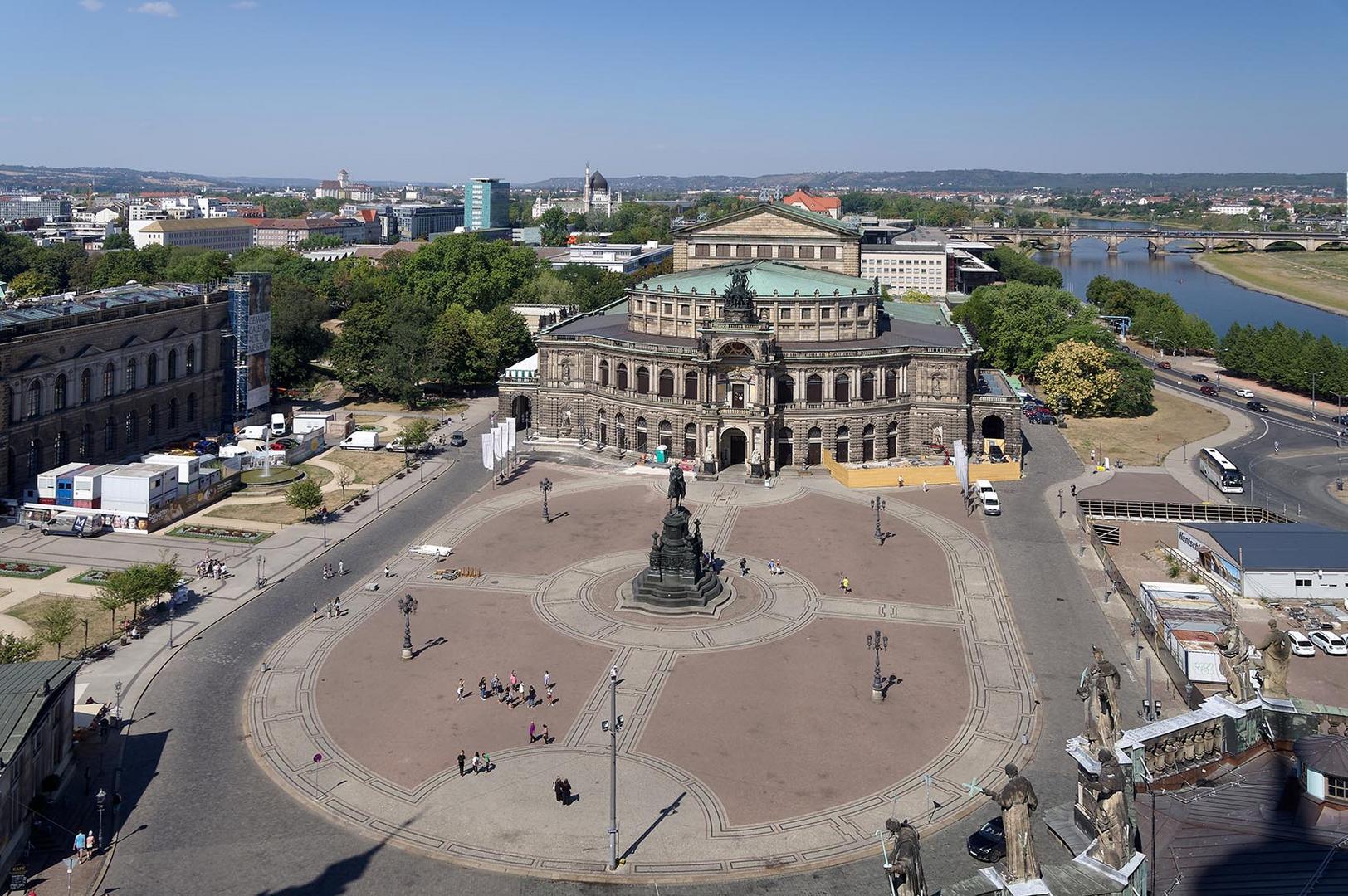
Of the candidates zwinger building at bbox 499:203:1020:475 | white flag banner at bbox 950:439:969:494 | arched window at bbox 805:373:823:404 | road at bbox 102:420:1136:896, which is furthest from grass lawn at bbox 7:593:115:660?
white flag banner at bbox 950:439:969:494

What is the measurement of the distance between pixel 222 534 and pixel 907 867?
6292 cm

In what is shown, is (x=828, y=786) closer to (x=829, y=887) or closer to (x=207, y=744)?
(x=829, y=887)

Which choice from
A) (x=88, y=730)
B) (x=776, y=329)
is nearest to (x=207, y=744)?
(x=88, y=730)

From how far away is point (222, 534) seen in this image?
241 ft

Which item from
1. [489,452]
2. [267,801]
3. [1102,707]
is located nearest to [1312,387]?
[489,452]

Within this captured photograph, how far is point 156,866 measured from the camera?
116 ft

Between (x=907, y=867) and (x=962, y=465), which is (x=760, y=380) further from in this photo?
(x=907, y=867)

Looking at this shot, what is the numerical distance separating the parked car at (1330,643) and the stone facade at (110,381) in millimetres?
85479

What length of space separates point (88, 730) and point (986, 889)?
37.7 meters

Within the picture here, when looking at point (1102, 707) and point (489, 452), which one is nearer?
point (1102, 707)

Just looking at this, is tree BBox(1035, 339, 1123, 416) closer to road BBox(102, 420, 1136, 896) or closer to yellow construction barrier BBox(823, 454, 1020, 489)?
yellow construction barrier BBox(823, 454, 1020, 489)

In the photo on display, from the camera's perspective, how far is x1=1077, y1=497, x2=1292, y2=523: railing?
79.1 metres

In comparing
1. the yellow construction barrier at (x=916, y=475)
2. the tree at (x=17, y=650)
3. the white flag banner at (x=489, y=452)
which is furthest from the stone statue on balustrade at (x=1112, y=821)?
the white flag banner at (x=489, y=452)

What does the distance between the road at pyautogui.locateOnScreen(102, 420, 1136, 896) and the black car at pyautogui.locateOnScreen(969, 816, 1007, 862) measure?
1.34 ft
